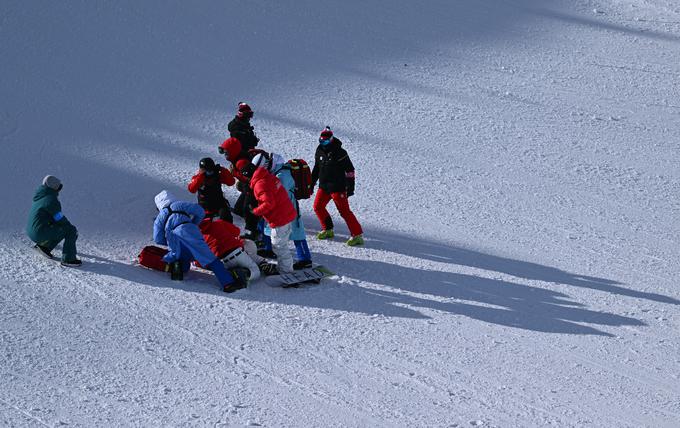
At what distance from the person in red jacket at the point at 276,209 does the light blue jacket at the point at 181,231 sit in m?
0.67

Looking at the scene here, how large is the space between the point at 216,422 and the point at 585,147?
9.15 m

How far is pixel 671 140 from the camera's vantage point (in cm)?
1559

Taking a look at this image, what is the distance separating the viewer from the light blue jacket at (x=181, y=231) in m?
10.1

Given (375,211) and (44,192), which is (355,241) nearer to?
(375,211)

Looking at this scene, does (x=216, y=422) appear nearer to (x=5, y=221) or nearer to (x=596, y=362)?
(x=596, y=362)

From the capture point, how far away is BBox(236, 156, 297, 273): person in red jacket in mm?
10352

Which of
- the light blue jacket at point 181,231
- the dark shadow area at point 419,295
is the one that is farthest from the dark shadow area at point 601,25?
the light blue jacket at point 181,231

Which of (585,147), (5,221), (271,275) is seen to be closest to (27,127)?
(5,221)

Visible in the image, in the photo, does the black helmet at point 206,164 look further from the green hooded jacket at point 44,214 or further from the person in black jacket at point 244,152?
the green hooded jacket at point 44,214

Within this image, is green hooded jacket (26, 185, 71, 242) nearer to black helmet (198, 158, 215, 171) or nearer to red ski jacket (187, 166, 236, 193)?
red ski jacket (187, 166, 236, 193)

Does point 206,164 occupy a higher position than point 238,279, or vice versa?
point 206,164

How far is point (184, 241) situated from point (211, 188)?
3.96 feet

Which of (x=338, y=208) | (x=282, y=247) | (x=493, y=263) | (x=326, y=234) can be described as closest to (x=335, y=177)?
(x=338, y=208)

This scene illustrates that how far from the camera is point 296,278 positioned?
10391 mm
